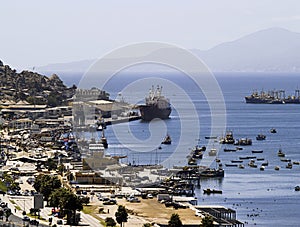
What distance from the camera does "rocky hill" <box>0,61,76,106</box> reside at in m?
60.0

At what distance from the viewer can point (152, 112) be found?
63469 mm

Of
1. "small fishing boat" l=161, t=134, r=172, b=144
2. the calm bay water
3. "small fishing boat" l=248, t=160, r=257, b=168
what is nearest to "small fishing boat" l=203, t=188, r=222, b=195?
the calm bay water

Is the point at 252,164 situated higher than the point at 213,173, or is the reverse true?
the point at 252,164

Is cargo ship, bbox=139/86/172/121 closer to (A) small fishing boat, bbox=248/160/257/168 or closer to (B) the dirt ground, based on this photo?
(A) small fishing boat, bbox=248/160/257/168

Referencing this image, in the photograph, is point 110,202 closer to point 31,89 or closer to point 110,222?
point 110,222

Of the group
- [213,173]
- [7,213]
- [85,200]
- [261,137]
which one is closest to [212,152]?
[213,173]

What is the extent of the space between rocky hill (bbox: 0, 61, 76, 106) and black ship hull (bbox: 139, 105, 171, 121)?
5.49 m

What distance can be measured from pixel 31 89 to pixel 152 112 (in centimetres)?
865

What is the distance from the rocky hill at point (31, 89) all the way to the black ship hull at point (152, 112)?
549cm

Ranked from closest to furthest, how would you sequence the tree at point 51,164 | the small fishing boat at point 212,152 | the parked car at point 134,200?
the parked car at point 134,200 < the tree at point 51,164 < the small fishing boat at point 212,152

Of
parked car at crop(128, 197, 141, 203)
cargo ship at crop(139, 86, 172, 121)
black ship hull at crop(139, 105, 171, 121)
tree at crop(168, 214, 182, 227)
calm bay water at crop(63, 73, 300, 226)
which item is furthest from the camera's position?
cargo ship at crop(139, 86, 172, 121)

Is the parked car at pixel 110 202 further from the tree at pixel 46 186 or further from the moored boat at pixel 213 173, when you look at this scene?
the moored boat at pixel 213 173

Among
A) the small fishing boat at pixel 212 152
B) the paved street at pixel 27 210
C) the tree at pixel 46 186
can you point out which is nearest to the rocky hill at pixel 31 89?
the small fishing boat at pixel 212 152

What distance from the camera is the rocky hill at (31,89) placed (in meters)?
60.0
